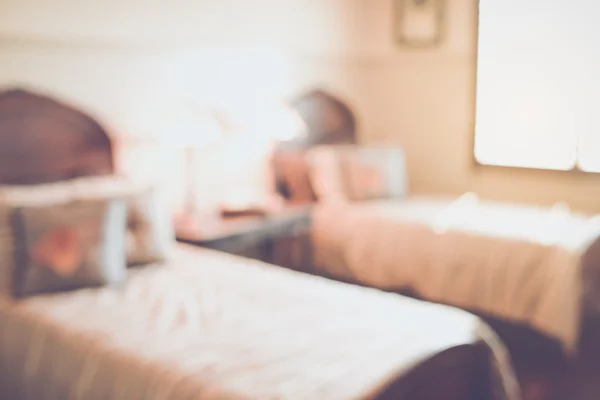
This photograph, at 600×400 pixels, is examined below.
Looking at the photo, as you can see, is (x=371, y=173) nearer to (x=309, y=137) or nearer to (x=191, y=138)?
(x=309, y=137)

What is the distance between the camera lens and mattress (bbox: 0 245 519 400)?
1.75 meters

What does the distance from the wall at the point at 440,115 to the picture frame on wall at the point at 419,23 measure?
0.18 ft

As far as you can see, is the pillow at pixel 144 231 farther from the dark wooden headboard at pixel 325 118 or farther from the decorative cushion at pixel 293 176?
the dark wooden headboard at pixel 325 118

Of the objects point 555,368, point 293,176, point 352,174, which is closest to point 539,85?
point 352,174

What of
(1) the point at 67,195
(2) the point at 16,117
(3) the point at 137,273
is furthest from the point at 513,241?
(2) the point at 16,117

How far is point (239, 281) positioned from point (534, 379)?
1.51 metres

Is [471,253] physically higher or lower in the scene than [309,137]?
lower

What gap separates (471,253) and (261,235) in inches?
42.3

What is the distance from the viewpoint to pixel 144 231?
9.11 feet

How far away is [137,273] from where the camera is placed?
8.86 ft

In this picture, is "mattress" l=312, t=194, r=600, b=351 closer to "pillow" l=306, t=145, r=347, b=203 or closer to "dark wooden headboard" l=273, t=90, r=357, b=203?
"pillow" l=306, t=145, r=347, b=203

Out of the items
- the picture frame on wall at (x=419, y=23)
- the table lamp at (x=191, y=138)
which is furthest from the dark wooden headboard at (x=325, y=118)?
the table lamp at (x=191, y=138)

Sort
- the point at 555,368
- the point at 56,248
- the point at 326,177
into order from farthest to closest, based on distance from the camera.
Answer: the point at 326,177
the point at 555,368
the point at 56,248

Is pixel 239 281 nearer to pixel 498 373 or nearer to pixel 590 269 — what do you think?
pixel 498 373
